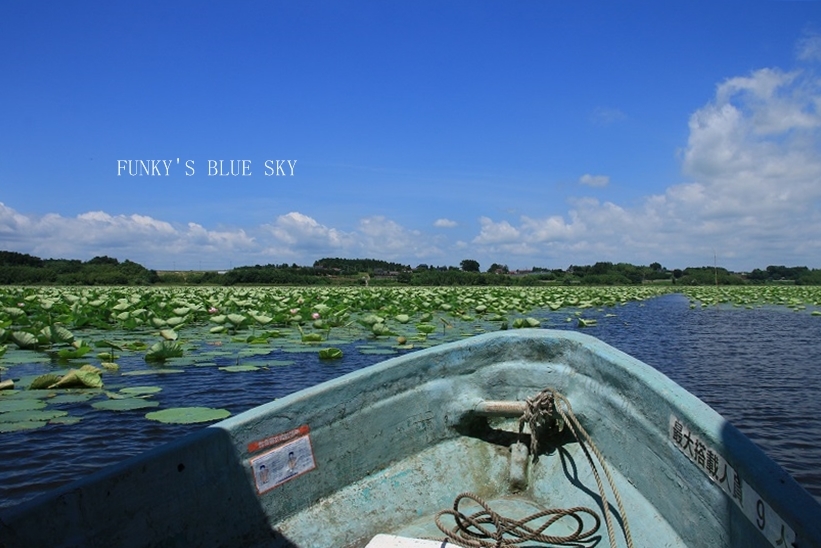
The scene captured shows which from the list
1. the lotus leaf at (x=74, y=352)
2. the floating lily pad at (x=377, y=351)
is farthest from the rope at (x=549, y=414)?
the lotus leaf at (x=74, y=352)

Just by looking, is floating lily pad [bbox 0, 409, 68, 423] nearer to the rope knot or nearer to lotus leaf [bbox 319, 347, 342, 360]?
lotus leaf [bbox 319, 347, 342, 360]

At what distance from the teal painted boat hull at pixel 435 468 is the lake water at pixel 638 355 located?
1.52 m

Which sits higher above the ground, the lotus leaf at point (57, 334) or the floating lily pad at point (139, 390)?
the lotus leaf at point (57, 334)

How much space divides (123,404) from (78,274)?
33.8 meters

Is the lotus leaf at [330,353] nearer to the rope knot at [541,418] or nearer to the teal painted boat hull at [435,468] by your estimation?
the teal painted boat hull at [435,468]

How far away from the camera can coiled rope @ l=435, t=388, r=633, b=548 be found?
206 cm

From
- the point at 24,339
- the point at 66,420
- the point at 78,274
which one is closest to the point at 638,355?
the point at 66,420

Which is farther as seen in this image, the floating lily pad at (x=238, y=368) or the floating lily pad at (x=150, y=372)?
the floating lily pad at (x=238, y=368)

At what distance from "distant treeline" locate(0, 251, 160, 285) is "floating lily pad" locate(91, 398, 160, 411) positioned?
31.7m

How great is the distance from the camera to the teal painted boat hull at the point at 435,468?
160 cm

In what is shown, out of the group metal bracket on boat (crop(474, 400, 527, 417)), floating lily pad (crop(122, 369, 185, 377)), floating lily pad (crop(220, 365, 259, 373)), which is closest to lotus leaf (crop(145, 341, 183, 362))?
floating lily pad (crop(122, 369, 185, 377))

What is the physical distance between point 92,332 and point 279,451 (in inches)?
292

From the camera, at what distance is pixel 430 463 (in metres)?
2.73

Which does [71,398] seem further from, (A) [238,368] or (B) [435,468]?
(B) [435,468]
